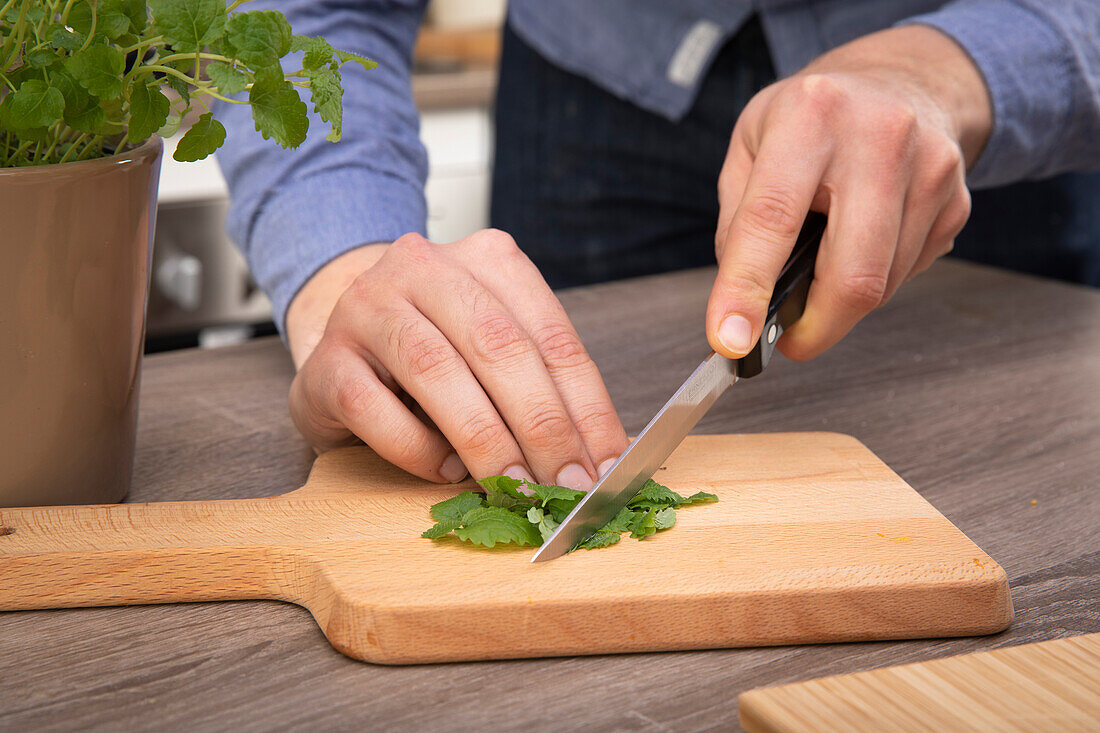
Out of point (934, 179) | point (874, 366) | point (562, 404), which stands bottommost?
point (874, 366)

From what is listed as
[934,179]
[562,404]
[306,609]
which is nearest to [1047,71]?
[934,179]

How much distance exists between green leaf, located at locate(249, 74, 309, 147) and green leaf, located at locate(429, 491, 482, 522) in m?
0.26

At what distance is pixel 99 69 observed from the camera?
568 mm

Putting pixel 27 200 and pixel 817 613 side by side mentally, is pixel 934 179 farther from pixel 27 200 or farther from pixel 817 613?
pixel 27 200

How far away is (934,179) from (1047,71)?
0.36 m

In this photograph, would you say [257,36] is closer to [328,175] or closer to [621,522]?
[621,522]

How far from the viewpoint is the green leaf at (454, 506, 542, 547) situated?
0.66 meters

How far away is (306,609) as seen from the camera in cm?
64

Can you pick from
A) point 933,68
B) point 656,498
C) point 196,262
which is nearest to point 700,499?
point 656,498

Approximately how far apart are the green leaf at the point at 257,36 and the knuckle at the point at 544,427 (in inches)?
11.6

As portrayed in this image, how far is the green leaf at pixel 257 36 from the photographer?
56 cm

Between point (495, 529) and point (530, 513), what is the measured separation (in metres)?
0.03

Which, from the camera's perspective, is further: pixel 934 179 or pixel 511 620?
pixel 934 179

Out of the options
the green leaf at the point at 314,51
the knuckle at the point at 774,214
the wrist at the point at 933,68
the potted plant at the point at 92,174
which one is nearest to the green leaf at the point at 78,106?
the potted plant at the point at 92,174
